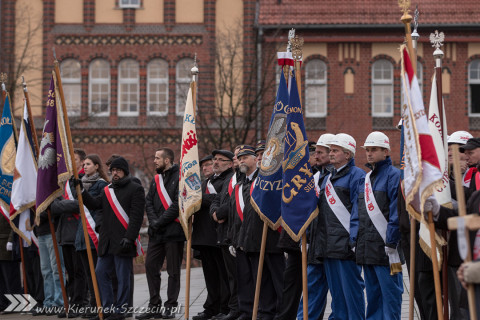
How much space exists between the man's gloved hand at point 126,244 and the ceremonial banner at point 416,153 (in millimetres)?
4348

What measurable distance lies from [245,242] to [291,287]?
33.1 inches

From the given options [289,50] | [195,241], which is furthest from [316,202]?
[195,241]

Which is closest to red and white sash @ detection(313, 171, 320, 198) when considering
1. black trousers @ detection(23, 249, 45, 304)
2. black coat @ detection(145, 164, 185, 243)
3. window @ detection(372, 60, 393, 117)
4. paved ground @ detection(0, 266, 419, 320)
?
paved ground @ detection(0, 266, 419, 320)

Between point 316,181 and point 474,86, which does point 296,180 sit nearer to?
point 316,181

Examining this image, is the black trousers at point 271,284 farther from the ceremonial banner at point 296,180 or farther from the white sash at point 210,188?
the white sash at point 210,188

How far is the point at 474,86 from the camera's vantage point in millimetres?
31141

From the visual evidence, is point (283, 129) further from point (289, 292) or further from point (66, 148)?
point (66, 148)

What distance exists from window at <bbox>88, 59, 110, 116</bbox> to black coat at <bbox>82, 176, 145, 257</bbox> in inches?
799

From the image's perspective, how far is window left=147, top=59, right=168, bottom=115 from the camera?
31.4m

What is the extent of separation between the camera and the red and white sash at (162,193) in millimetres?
11648

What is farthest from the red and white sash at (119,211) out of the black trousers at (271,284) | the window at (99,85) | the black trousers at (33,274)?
the window at (99,85)

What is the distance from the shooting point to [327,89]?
3091 cm

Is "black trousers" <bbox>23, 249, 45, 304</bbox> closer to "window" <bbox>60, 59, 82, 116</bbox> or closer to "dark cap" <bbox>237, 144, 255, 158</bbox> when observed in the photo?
"dark cap" <bbox>237, 144, 255, 158</bbox>

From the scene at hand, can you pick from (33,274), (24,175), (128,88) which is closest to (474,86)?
(128,88)
